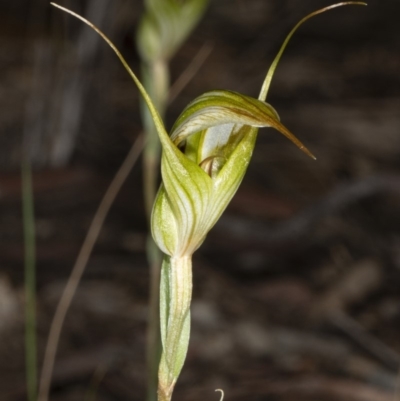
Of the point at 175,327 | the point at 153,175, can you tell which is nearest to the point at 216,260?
the point at 153,175

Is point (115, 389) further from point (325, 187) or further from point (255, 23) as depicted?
point (255, 23)

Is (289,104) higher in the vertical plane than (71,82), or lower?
higher

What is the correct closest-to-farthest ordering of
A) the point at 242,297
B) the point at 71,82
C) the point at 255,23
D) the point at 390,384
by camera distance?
1. the point at 390,384
2. the point at 242,297
3. the point at 71,82
4. the point at 255,23

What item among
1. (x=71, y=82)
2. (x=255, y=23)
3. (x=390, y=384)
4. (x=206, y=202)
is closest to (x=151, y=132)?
(x=206, y=202)

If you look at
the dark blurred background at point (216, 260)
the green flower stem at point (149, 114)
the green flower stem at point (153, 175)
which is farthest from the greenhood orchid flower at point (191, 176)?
the dark blurred background at point (216, 260)

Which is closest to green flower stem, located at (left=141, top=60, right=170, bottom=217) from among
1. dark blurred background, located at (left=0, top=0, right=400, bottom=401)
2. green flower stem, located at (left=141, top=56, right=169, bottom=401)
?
green flower stem, located at (left=141, top=56, right=169, bottom=401)

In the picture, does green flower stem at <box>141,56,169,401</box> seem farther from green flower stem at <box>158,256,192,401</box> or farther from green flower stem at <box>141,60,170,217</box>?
green flower stem at <box>158,256,192,401</box>

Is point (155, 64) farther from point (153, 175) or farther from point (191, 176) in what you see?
point (191, 176)
